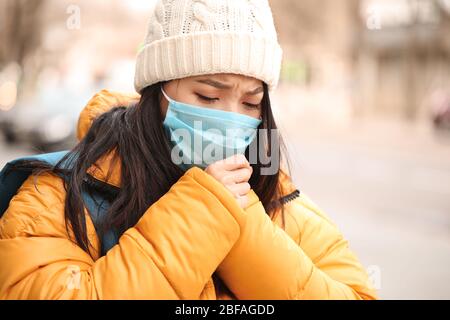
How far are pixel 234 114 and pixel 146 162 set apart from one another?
0.27 meters

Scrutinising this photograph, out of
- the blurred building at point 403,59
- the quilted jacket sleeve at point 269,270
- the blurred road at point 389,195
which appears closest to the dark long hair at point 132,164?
the quilted jacket sleeve at point 269,270

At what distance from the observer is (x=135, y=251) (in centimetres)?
133

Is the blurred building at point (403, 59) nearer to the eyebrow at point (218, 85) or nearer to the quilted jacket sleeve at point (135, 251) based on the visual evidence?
the eyebrow at point (218, 85)

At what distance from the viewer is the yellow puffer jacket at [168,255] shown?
1.32 metres

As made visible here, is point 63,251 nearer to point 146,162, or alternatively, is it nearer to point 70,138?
point 146,162

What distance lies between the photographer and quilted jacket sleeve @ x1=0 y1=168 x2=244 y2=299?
1310 millimetres

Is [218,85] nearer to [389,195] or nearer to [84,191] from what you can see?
[84,191]

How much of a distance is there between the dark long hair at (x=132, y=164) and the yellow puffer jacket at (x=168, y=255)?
32mm

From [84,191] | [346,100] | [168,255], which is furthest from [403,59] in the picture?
[168,255]

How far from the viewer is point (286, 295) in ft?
4.68

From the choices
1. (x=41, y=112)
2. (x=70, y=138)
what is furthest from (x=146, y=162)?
(x=41, y=112)

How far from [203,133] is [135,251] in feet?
1.40

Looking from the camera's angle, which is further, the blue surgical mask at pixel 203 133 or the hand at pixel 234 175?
the blue surgical mask at pixel 203 133
